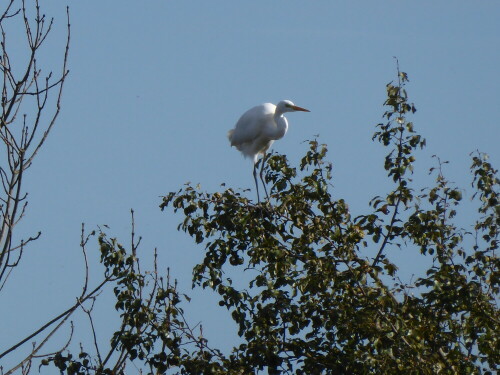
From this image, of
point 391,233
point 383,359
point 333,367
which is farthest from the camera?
point 391,233

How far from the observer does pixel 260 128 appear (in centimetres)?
1273

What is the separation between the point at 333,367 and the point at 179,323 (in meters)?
1.00

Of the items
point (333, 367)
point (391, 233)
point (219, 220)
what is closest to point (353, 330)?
point (333, 367)

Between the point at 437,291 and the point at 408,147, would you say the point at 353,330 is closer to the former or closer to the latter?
the point at 437,291

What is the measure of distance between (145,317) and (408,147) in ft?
6.78

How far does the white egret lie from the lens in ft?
41.5

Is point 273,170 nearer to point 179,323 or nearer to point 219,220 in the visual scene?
point 219,220

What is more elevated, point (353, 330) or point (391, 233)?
point (391, 233)

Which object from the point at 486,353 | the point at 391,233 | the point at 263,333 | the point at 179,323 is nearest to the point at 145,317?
the point at 179,323

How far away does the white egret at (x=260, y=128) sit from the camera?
498 inches

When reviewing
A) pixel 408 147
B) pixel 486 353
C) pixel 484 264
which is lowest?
pixel 486 353

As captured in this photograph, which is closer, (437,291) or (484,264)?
(437,291)

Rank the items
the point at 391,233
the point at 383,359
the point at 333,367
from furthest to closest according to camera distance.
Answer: the point at 391,233 < the point at 333,367 < the point at 383,359

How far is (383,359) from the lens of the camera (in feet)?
18.8
